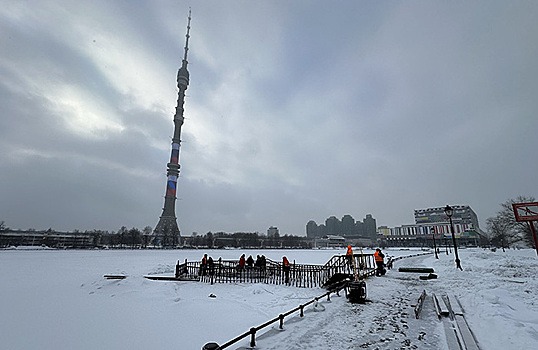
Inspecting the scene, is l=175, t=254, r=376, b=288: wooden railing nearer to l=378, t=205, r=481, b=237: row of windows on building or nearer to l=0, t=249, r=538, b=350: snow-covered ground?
l=0, t=249, r=538, b=350: snow-covered ground

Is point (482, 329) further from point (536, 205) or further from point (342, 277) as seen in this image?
point (342, 277)

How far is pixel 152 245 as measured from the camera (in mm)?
128875

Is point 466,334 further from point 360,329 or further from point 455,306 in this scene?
point 455,306

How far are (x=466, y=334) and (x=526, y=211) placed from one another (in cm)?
844

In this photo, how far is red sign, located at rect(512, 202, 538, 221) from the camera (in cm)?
1186

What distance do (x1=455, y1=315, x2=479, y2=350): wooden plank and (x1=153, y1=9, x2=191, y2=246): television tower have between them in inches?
4978

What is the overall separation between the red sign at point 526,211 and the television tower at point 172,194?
4962 inches

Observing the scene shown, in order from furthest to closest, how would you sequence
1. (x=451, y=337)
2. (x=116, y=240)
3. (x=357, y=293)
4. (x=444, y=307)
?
(x=116, y=240) → (x=357, y=293) → (x=444, y=307) → (x=451, y=337)

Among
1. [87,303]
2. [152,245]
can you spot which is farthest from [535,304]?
[152,245]

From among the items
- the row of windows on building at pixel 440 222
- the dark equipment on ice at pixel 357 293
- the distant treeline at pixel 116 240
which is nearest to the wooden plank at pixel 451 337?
the dark equipment on ice at pixel 357 293

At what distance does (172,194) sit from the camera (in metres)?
144

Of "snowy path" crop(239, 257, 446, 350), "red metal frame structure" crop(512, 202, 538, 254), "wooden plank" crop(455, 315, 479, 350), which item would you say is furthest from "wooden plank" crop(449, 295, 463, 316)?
"red metal frame structure" crop(512, 202, 538, 254)

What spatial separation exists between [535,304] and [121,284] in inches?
875

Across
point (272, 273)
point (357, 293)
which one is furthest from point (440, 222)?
point (357, 293)
